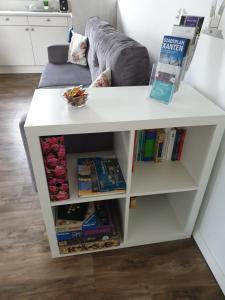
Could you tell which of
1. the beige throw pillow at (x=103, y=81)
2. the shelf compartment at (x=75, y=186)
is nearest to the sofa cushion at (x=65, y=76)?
the beige throw pillow at (x=103, y=81)

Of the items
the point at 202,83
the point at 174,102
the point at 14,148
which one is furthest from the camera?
the point at 14,148

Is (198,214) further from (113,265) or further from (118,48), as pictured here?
(118,48)

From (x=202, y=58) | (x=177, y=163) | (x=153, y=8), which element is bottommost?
(x=177, y=163)

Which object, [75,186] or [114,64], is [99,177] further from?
[114,64]

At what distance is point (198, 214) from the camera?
124 centimetres

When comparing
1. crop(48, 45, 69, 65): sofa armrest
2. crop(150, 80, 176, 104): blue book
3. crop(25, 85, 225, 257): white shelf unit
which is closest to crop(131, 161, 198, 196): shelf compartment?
crop(25, 85, 225, 257): white shelf unit

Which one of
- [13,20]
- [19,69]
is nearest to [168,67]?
[13,20]

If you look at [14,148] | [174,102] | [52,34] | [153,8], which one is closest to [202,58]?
[174,102]

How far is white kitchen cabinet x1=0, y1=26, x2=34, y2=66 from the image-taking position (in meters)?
3.40

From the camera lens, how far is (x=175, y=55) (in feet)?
3.05

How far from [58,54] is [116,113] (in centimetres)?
214

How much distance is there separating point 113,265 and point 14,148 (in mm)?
1305

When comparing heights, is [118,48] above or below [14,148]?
above

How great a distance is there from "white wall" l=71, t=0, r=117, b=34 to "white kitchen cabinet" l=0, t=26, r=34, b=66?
885 millimetres
